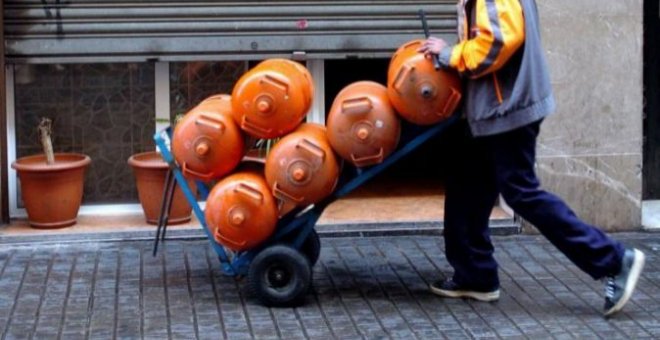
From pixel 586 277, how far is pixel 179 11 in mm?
3039

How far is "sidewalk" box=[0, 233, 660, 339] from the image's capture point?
694 cm

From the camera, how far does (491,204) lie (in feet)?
24.6

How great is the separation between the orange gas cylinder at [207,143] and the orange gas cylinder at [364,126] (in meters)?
0.52

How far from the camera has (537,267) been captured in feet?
26.9

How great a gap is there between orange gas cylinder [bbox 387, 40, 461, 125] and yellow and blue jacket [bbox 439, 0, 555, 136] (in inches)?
3.2

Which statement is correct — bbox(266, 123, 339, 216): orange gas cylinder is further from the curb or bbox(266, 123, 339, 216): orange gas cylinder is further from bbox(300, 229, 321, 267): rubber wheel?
the curb

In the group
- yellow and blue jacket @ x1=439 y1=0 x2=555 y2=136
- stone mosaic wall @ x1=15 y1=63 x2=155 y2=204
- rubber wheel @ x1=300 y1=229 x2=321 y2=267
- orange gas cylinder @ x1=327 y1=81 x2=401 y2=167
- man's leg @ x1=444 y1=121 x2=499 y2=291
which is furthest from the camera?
stone mosaic wall @ x1=15 y1=63 x2=155 y2=204

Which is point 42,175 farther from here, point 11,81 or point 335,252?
point 335,252

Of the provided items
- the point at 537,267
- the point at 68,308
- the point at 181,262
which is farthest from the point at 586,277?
the point at 68,308

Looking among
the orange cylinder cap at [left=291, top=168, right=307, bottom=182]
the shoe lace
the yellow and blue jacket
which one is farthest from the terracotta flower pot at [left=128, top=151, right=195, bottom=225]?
the shoe lace

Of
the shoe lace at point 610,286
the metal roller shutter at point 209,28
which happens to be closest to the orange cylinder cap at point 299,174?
the shoe lace at point 610,286

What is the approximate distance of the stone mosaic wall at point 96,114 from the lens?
30.0 feet

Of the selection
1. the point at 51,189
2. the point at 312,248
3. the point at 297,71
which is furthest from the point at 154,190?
the point at 297,71

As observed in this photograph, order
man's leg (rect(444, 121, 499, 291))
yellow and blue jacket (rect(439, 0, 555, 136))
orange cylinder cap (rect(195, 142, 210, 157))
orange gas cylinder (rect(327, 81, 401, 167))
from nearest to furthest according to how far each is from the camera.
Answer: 1. yellow and blue jacket (rect(439, 0, 555, 136))
2. orange gas cylinder (rect(327, 81, 401, 167))
3. orange cylinder cap (rect(195, 142, 210, 157))
4. man's leg (rect(444, 121, 499, 291))
